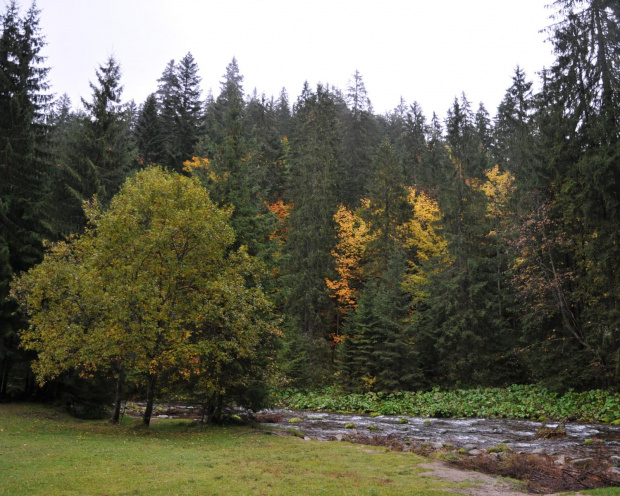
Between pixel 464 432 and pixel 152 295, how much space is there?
15.2 m

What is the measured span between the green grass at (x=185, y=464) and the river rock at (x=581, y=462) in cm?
459

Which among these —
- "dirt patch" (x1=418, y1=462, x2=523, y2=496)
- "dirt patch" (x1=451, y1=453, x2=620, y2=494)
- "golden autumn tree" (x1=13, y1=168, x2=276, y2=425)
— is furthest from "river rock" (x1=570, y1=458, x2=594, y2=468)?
"golden autumn tree" (x1=13, y1=168, x2=276, y2=425)

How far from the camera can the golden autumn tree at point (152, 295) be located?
16.6m

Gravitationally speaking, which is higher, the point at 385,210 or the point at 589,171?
the point at 385,210

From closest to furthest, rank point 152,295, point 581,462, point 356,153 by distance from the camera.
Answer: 1. point 581,462
2. point 152,295
3. point 356,153

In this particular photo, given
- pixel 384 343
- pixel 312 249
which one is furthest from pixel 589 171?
pixel 312 249

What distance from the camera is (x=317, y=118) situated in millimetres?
41906

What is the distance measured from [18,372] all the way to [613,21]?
33.5 m

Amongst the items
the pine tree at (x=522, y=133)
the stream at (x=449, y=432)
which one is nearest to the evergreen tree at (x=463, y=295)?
the pine tree at (x=522, y=133)

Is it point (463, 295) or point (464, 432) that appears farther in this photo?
point (463, 295)

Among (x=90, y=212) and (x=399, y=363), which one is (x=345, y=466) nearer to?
(x=90, y=212)

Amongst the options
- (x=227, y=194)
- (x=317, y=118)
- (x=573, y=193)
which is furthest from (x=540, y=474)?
(x=317, y=118)

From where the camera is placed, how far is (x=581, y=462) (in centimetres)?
1320

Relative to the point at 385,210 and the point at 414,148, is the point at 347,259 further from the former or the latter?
the point at 414,148
